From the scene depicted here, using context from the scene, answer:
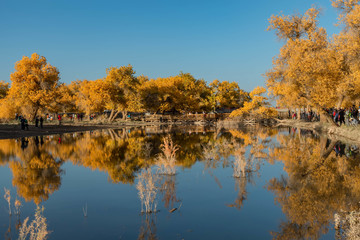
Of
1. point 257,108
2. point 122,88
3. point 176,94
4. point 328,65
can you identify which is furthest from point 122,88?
point 328,65

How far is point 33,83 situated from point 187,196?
1701 inches

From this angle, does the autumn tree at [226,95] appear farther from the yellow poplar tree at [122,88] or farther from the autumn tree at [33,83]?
the autumn tree at [33,83]

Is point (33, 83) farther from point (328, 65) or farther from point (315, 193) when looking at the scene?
point (315, 193)

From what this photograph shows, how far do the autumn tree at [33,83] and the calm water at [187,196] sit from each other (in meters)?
32.1

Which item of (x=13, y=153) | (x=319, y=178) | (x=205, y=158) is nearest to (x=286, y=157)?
(x=205, y=158)

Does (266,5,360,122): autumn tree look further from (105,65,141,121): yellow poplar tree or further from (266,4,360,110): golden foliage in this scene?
(105,65,141,121): yellow poplar tree

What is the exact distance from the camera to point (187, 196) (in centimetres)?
1041

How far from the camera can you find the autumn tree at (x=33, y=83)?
46.8m

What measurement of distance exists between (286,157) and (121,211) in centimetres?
1187

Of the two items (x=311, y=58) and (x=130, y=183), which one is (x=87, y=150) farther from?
(x=311, y=58)

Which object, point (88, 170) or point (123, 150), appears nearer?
point (88, 170)

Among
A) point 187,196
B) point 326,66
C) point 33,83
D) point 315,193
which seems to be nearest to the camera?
point 315,193

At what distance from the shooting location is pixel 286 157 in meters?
18.0

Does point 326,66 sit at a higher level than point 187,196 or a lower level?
higher
